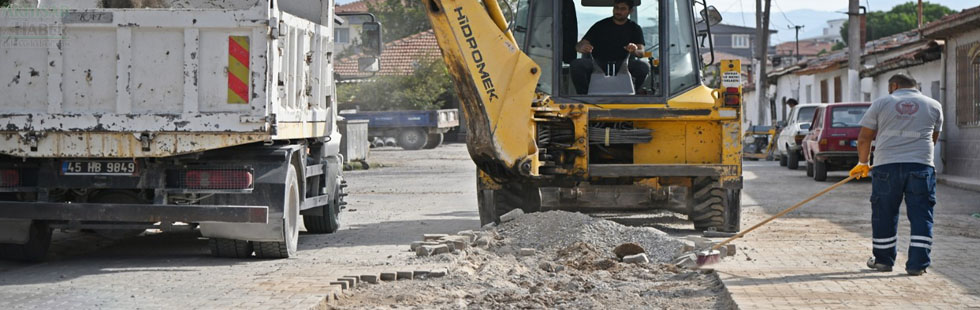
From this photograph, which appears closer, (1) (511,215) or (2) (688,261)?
(2) (688,261)

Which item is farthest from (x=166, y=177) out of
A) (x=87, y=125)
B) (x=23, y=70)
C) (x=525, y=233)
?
(x=525, y=233)

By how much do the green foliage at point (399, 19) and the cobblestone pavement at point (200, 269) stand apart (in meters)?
52.6

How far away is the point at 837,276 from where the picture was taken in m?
8.95

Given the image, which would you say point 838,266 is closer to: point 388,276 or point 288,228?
point 388,276

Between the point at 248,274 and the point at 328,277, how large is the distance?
30.6 inches

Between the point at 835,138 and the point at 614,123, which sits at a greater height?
the point at 614,123

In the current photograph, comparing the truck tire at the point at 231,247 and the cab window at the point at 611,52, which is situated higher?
the cab window at the point at 611,52

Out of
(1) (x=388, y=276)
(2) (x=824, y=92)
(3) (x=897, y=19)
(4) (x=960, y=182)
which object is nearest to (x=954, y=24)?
(4) (x=960, y=182)

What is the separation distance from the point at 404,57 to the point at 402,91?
5.26m

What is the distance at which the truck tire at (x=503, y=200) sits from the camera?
42.0 ft

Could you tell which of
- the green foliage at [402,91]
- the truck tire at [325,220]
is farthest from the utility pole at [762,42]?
the truck tire at [325,220]

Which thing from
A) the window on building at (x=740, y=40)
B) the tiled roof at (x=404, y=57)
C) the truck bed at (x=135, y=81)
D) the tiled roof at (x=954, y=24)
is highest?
the window on building at (x=740, y=40)

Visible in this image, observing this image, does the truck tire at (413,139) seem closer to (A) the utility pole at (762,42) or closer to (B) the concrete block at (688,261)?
(A) the utility pole at (762,42)

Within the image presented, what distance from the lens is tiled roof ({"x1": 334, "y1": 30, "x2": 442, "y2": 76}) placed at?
5603 centimetres
